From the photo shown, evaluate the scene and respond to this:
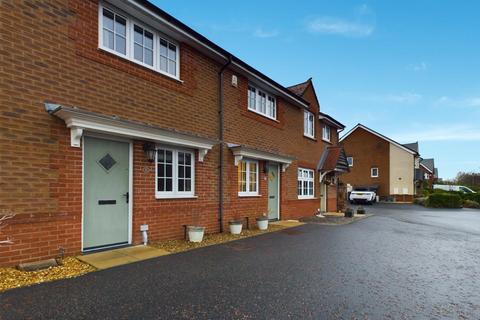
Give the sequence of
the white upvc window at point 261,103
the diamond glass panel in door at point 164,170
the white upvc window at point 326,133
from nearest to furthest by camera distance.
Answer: the diamond glass panel in door at point 164,170, the white upvc window at point 261,103, the white upvc window at point 326,133

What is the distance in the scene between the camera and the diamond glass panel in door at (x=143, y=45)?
24.0ft

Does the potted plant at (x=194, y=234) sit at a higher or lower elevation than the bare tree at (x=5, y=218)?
lower

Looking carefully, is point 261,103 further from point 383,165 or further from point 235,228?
point 383,165

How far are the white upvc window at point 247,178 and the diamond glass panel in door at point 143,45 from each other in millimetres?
4646

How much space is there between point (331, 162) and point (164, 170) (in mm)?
11840

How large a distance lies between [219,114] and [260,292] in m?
6.36

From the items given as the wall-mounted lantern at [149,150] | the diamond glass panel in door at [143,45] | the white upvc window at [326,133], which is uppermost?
the diamond glass panel in door at [143,45]

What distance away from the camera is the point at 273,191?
42.5ft

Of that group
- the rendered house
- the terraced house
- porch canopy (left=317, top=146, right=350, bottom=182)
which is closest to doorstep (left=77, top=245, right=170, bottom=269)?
the terraced house

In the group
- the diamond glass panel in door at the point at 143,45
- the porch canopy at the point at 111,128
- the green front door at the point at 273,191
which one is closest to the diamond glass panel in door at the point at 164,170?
the porch canopy at the point at 111,128

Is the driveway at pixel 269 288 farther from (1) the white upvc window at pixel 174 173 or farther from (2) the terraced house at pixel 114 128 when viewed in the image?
(1) the white upvc window at pixel 174 173

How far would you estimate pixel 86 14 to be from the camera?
6266 millimetres

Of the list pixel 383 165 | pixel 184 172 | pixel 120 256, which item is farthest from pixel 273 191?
pixel 383 165

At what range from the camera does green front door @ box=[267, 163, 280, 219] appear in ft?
41.5
